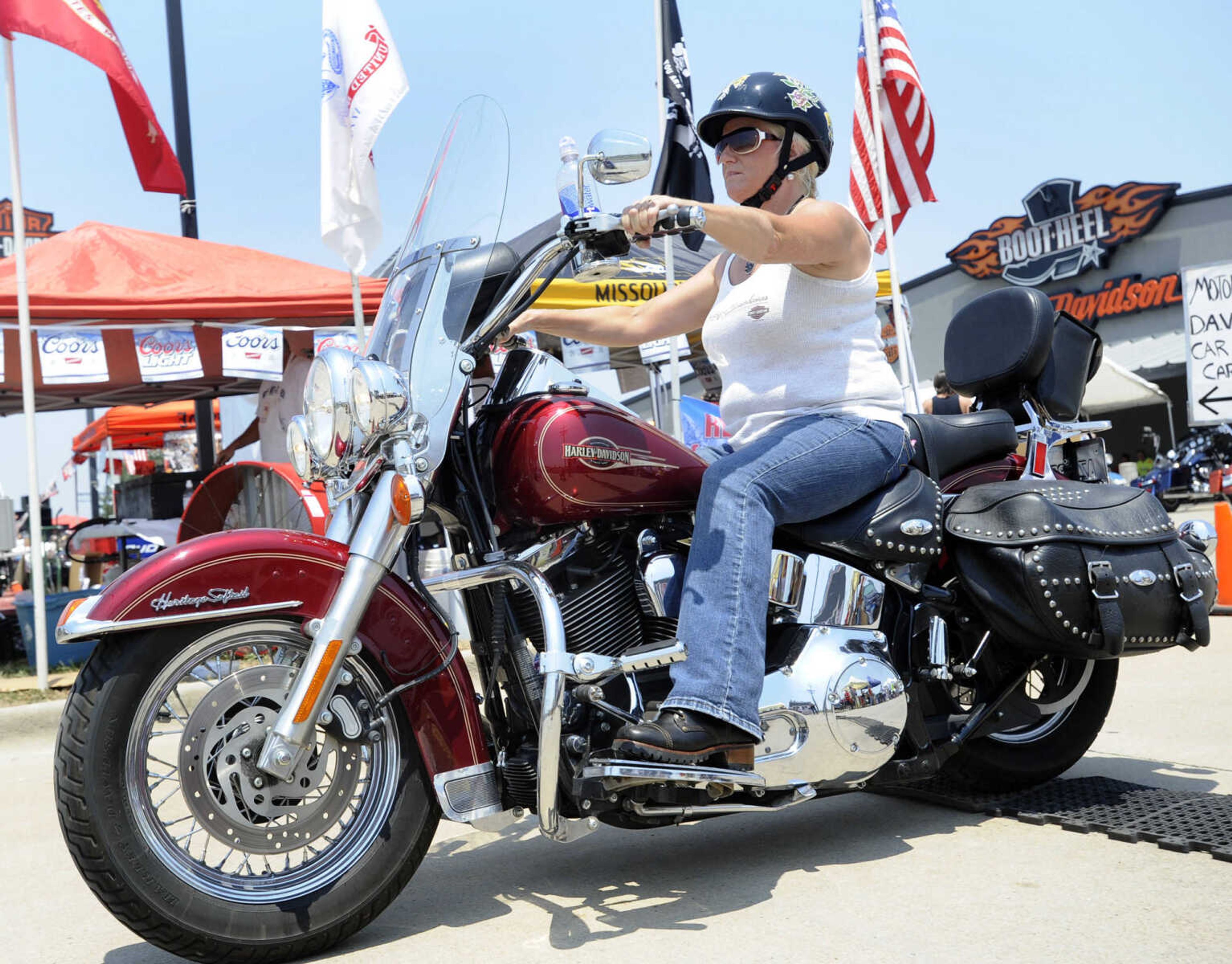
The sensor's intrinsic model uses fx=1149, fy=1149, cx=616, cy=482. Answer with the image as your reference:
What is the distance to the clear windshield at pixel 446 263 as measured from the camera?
8.30ft

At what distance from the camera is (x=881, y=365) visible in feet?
9.76

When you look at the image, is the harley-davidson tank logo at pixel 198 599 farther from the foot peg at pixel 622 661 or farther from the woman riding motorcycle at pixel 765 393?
the woman riding motorcycle at pixel 765 393

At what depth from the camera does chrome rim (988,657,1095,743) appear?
3.42 meters

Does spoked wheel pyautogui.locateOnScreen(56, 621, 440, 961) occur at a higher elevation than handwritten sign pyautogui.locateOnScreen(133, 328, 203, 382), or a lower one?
lower

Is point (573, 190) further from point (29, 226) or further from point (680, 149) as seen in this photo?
point (29, 226)

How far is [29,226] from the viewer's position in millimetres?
30812

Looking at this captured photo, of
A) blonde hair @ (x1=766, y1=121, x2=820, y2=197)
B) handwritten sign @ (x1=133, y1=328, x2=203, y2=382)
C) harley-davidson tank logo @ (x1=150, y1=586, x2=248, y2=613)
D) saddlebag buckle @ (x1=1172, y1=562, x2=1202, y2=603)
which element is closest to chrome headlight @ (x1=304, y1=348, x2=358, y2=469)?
harley-davidson tank logo @ (x1=150, y1=586, x2=248, y2=613)

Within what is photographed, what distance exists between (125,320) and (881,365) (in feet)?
19.1

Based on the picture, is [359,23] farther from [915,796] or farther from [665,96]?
[915,796]

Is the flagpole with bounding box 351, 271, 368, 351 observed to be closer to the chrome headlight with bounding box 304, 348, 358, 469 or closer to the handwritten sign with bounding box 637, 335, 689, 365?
the handwritten sign with bounding box 637, 335, 689, 365

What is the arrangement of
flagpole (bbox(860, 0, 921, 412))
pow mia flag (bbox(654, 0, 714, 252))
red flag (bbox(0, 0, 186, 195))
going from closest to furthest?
1. red flag (bbox(0, 0, 186, 195))
2. pow mia flag (bbox(654, 0, 714, 252))
3. flagpole (bbox(860, 0, 921, 412))

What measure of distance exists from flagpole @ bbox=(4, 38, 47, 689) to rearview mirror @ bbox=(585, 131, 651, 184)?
480 centimetres

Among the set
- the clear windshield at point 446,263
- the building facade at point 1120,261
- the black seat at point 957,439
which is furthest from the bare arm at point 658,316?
the building facade at point 1120,261

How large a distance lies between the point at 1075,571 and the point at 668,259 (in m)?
5.07
